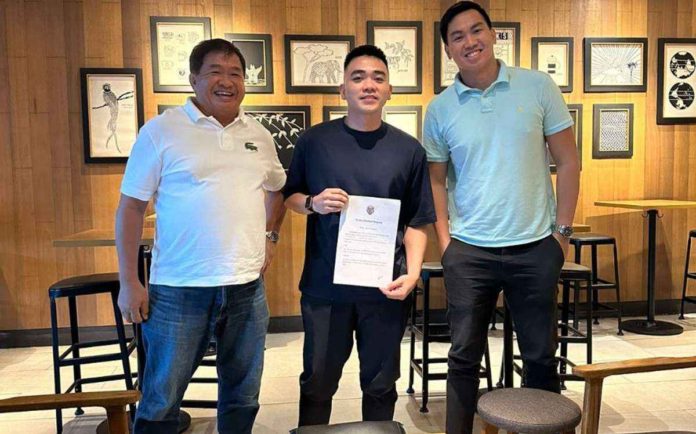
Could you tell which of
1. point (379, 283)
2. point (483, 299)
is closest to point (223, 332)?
point (379, 283)

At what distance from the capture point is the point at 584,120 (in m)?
4.52

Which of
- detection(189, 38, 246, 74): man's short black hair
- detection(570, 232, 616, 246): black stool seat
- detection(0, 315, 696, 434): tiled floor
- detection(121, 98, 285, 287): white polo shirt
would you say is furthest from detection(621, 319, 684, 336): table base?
detection(189, 38, 246, 74): man's short black hair

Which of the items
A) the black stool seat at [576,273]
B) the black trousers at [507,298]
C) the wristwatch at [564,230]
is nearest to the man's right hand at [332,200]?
the black trousers at [507,298]

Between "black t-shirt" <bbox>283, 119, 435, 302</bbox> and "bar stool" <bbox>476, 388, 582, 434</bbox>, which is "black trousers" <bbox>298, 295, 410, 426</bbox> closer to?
"black t-shirt" <bbox>283, 119, 435, 302</bbox>

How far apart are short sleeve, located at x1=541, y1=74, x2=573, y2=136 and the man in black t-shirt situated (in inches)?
18.6

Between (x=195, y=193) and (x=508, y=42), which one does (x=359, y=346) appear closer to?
(x=195, y=193)

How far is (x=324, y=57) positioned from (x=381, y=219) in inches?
112

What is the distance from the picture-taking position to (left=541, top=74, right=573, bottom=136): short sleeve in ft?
6.27

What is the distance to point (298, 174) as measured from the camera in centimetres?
184

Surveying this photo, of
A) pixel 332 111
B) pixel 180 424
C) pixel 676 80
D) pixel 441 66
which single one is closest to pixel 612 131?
pixel 676 80

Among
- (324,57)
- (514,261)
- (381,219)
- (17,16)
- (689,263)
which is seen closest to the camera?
(381,219)

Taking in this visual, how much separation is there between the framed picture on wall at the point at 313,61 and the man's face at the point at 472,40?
7.91 ft

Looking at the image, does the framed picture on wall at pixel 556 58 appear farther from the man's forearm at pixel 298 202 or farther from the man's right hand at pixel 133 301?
the man's right hand at pixel 133 301

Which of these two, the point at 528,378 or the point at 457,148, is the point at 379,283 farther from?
the point at 528,378
